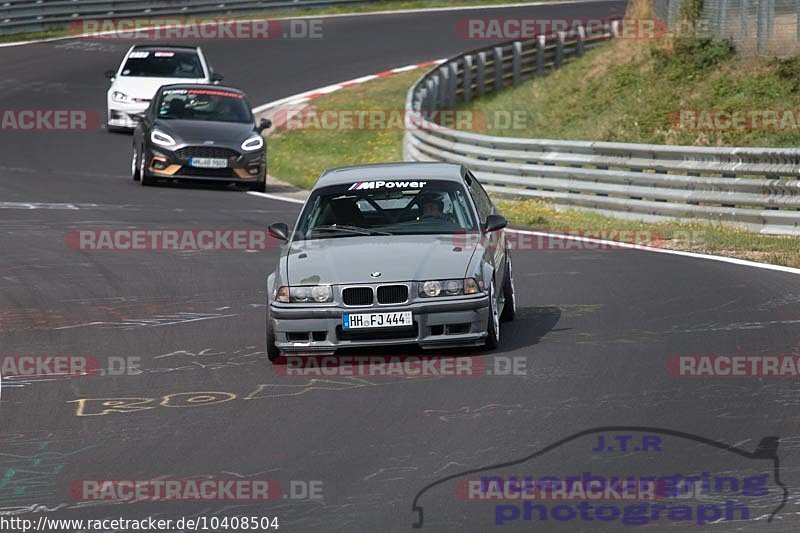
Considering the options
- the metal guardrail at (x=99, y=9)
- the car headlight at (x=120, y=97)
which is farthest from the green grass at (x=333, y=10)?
the car headlight at (x=120, y=97)

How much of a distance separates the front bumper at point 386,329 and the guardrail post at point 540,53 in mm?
26404

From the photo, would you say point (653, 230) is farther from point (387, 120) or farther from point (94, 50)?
point (94, 50)

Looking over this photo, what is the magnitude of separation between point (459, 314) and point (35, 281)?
18.6 feet

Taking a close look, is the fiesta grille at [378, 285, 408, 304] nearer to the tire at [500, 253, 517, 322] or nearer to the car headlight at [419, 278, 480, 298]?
the car headlight at [419, 278, 480, 298]

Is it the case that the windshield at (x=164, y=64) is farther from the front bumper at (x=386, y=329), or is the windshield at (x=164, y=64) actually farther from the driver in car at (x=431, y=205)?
the front bumper at (x=386, y=329)

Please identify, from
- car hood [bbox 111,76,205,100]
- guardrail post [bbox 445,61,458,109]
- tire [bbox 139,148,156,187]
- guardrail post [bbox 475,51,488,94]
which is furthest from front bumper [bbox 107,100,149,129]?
guardrail post [bbox 475,51,488,94]

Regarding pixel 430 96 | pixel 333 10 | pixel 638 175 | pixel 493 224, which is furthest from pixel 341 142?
pixel 493 224

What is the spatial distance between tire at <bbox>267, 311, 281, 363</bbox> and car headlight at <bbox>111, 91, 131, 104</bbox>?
66.8 feet

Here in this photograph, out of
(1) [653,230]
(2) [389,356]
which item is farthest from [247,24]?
(2) [389,356]

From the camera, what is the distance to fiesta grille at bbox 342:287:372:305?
1030 cm

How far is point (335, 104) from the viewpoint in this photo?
33906 millimetres

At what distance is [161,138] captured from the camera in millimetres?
23188

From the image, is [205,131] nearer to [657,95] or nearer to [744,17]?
[657,95]

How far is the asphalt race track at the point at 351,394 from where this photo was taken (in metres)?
7.27
